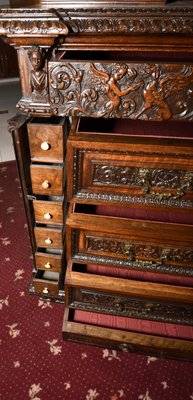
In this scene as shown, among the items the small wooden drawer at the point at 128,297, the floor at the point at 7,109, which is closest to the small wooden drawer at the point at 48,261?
the small wooden drawer at the point at 128,297

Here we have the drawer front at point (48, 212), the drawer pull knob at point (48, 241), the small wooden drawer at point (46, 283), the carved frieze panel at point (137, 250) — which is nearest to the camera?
the carved frieze panel at point (137, 250)

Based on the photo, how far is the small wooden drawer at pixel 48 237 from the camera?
50.7 inches

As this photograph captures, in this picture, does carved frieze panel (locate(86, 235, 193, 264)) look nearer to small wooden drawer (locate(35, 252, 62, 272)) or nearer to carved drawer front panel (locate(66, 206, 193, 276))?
carved drawer front panel (locate(66, 206, 193, 276))

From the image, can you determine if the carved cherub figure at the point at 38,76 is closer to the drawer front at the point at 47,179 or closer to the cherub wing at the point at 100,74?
the cherub wing at the point at 100,74

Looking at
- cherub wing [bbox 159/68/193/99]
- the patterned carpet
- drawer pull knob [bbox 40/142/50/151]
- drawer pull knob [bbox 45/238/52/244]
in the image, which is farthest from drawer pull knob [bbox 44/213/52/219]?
cherub wing [bbox 159/68/193/99]

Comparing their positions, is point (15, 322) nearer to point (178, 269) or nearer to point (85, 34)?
point (178, 269)

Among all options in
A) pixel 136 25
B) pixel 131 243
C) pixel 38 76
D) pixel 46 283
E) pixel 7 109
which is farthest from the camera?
pixel 7 109

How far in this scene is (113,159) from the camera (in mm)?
891

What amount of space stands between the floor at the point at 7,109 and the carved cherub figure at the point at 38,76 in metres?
1.85

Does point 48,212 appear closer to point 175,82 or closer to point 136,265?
point 136,265

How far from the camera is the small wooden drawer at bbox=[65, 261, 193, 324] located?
1.11 meters

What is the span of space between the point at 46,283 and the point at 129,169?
82 centimetres

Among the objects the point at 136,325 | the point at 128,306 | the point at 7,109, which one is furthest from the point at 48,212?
the point at 7,109

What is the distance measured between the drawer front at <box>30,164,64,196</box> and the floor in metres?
1.59
